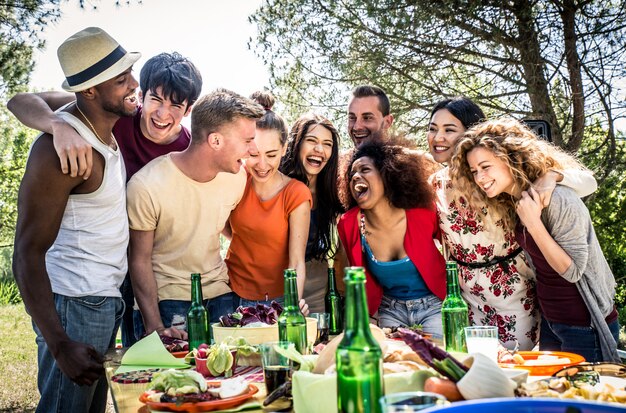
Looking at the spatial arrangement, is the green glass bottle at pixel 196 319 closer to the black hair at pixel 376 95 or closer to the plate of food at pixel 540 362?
the plate of food at pixel 540 362

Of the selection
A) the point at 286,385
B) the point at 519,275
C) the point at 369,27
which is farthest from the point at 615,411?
the point at 369,27

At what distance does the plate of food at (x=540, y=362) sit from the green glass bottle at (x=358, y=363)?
2.92ft

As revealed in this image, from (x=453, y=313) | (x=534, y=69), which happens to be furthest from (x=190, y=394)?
(x=534, y=69)

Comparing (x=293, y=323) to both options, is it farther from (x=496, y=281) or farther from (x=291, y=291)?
(x=496, y=281)

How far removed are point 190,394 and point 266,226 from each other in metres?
1.84

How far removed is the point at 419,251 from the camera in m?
3.59

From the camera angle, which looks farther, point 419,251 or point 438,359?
point 419,251

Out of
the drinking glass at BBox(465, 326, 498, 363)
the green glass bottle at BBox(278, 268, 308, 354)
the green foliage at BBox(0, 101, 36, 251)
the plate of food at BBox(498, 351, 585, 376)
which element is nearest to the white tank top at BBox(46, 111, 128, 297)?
the green glass bottle at BBox(278, 268, 308, 354)

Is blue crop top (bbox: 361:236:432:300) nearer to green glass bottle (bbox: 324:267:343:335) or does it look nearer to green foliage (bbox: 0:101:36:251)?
green glass bottle (bbox: 324:267:343:335)

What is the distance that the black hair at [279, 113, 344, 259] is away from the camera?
390cm

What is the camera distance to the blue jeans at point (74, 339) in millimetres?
2623

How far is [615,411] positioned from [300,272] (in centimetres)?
240

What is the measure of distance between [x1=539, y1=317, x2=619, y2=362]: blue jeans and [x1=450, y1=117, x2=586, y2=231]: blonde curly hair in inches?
20.4

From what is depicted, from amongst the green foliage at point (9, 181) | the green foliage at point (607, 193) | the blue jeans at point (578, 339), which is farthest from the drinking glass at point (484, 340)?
the green foliage at point (9, 181)
